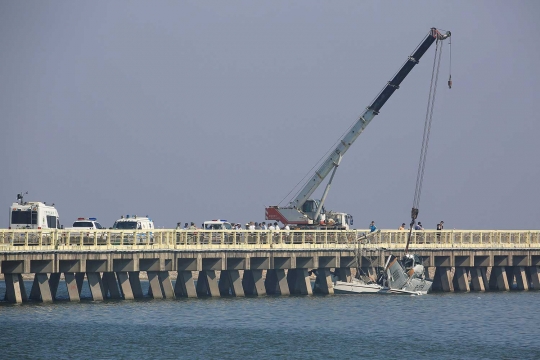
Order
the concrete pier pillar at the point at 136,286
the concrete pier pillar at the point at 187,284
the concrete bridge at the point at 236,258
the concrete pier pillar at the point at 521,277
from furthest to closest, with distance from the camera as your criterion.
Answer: the concrete pier pillar at the point at 521,277, the concrete pier pillar at the point at 187,284, the concrete pier pillar at the point at 136,286, the concrete bridge at the point at 236,258

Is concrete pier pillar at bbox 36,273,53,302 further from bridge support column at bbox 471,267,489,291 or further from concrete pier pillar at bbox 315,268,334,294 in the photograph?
bridge support column at bbox 471,267,489,291

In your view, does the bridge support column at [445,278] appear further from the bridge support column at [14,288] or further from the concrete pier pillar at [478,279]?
the bridge support column at [14,288]

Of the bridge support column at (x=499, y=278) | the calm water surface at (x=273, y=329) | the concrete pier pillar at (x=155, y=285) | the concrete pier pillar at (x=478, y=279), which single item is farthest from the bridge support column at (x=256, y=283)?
the bridge support column at (x=499, y=278)

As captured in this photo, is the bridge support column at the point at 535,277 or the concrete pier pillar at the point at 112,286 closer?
the concrete pier pillar at the point at 112,286

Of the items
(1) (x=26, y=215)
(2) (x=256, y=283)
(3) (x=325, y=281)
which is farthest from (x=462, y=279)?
(1) (x=26, y=215)

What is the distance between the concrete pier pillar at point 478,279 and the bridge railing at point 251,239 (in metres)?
2.30

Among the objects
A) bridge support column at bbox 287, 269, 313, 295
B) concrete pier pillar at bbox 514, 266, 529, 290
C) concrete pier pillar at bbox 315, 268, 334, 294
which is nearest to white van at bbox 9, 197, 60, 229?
bridge support column at bbox 287, 269, 313, 295

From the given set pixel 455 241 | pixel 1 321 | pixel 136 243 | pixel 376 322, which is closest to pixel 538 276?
pixel 455 241

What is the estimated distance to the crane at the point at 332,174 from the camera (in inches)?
3219

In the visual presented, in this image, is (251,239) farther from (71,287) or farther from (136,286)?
(71,287)

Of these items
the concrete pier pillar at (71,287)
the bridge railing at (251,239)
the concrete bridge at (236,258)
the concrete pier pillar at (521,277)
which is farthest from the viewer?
the concrete pier pillar at (521,277)

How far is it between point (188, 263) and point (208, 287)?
408 cm

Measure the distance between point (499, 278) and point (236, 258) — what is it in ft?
76.9

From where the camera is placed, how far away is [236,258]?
71.6 m
